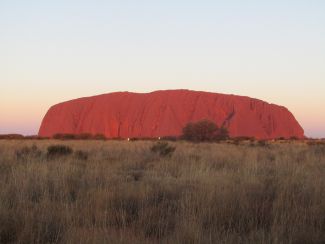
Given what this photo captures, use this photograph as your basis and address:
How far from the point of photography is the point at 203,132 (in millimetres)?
53781

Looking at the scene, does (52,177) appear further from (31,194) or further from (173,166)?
(173,166)

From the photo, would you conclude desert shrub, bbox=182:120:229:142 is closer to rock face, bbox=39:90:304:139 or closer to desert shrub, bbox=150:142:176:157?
rock face, bbox=39:90:304:139

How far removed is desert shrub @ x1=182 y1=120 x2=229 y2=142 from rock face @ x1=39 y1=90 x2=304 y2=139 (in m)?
30.5

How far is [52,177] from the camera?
8.04 metres

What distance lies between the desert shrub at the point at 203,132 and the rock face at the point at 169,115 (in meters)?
30.5

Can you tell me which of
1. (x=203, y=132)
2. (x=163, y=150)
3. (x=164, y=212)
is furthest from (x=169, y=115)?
(x=164, y=212)

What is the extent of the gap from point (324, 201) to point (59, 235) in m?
3.32

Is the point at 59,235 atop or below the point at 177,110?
below

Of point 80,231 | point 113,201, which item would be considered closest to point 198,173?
point 113,201

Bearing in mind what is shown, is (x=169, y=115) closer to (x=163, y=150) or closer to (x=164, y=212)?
(x=163, y=150)

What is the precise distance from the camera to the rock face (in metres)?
90.2

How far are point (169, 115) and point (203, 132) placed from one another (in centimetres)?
3697

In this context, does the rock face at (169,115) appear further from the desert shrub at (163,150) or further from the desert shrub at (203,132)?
the desert shrub at (163,150)

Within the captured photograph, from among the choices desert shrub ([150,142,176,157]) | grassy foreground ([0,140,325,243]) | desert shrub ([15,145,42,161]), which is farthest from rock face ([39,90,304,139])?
grassy foreground ([0,140,325,243])
